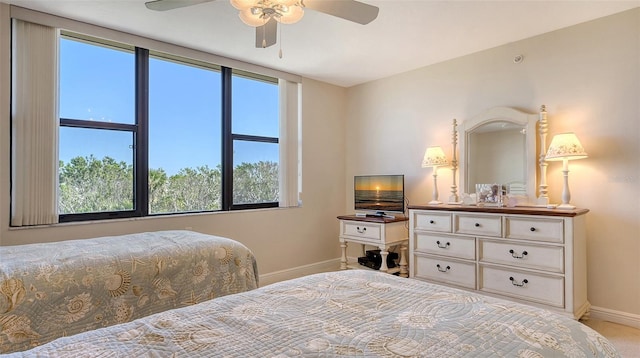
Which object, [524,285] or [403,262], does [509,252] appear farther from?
[403,262]

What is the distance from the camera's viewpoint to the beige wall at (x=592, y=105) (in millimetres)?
2807

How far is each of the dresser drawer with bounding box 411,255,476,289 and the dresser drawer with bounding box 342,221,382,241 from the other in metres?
0.52

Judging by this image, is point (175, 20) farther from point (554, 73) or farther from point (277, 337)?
point (554, 73)

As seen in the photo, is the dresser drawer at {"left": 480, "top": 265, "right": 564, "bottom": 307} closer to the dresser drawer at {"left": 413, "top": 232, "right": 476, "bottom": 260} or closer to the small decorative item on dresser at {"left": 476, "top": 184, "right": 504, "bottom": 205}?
the dresser drawer at {"left": 413, "top": 232, "right": 476, "bottom": 260}

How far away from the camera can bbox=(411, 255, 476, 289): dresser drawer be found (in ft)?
10.3

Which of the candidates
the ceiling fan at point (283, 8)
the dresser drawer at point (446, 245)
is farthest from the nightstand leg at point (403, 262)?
the ceiling fan at point (283, 8)

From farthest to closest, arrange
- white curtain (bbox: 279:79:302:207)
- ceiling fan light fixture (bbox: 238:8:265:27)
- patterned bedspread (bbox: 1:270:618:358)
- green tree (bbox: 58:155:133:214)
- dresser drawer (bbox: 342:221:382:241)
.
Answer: white curtain (bbox: 279:79:302:207) < dresser drawer (bbox: 342:221:382:241) < green tree (bbox: 58:155:133:214) < ceiling fan light fixture (bbox: 238:8:265:27) < patterned bedspread (bbox: 1:270:618:358)

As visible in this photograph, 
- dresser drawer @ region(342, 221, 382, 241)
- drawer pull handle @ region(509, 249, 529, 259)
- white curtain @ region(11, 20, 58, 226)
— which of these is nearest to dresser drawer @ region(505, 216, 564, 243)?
drawer pull handle @ region(509, 249, 529, 259)

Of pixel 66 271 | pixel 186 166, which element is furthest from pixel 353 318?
pixel 186 166

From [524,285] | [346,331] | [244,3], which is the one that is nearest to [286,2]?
[244,3]

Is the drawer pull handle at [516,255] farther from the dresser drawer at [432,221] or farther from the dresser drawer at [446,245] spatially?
the dresser drawer at [432,221]

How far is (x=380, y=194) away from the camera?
4.14 meters

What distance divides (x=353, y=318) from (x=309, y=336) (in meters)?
0.20

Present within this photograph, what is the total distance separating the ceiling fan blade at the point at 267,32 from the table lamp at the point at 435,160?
218 centimetres
